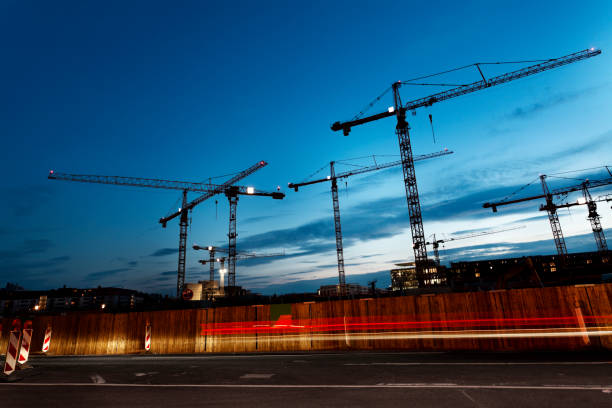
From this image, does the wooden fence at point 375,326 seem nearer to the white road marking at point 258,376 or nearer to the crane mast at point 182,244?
the white road marking at point 258,376

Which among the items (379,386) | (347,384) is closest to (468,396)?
(379,386)

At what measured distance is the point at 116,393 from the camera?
7.75 m

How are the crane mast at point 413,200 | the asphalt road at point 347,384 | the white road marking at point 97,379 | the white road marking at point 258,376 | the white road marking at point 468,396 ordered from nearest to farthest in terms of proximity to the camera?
1. the white road marking at point 468,396
2. the asphalt road at point 347,384
3. the white road marking at point 258,376
4. the white road marking at point 97,379
5. the crane mast at point 413,200

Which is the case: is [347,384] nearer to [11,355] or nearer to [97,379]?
[97,379]

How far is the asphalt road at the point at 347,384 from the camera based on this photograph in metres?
6.09

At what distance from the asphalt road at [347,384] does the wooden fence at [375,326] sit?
1.79m

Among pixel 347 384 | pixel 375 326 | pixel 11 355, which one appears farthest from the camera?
pixel 375 326

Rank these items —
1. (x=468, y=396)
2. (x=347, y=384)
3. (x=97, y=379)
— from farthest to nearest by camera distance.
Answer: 1. (x=97, y=379)
2. (x=347, y=384)
3. (x=468, y=396)

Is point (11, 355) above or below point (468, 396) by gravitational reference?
above

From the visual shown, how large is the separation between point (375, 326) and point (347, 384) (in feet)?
24.4

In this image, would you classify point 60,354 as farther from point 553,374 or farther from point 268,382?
point 553,374

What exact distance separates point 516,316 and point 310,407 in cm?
1027

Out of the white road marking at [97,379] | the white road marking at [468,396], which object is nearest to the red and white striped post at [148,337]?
the white road marking at [97,379]

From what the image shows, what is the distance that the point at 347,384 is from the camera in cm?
755
